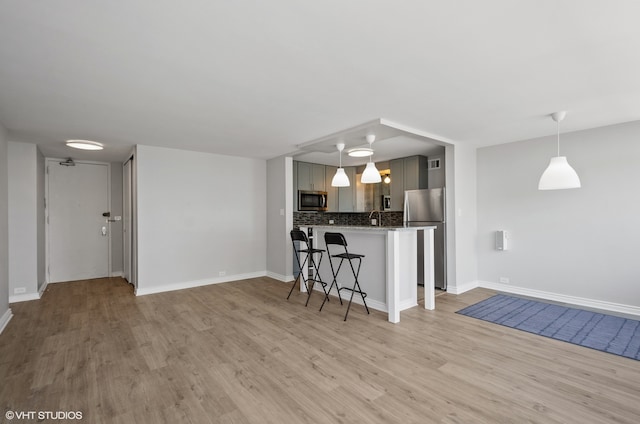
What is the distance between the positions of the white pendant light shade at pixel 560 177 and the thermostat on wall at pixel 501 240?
1.52 metres

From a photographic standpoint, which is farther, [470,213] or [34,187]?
[470,213]

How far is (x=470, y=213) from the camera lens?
4.95 m

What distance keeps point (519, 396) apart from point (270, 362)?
6.09ft

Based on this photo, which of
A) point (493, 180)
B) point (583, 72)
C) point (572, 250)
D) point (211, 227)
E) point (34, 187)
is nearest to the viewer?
point (583, 72)

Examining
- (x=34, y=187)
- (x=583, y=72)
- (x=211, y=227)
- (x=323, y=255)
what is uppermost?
(x=583, y=72)

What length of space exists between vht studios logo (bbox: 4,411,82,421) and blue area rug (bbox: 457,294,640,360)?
12.5 feet

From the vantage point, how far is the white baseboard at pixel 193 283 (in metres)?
4.68

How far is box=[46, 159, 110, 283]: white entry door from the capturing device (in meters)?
5.50

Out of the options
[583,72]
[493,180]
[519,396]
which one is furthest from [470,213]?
[519,396]

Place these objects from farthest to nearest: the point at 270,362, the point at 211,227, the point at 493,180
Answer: the point at 211,227
the point at 493,180
the point at 270,362

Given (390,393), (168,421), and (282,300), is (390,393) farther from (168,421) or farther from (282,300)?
(282,300)

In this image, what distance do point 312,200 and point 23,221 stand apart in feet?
15.4

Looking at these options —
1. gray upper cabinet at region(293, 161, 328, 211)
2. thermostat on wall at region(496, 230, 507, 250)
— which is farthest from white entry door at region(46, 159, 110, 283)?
thermostat on wall at region(496, 230, 507, 250)

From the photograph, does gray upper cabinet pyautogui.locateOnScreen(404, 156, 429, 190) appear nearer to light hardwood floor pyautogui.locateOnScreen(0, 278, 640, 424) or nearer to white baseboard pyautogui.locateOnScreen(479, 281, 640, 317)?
Answer: white baseboard pyautogui.locateOnScreen(479, 281, 640, 317)
